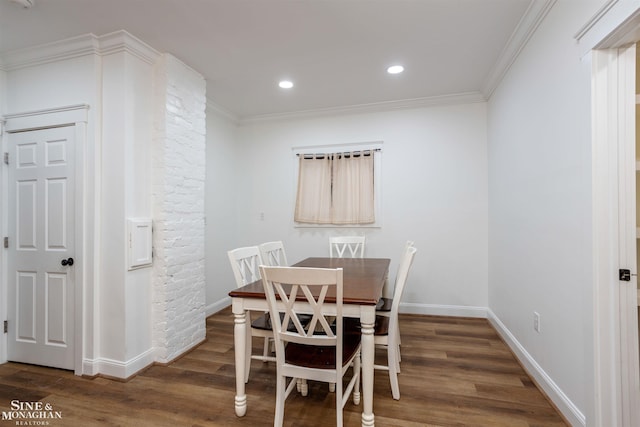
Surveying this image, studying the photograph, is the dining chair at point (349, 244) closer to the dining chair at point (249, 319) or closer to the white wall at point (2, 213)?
the dining chair at point (249, 319)

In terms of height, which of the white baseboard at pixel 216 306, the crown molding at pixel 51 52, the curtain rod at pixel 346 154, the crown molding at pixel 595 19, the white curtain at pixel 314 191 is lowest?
the white baseboard at pixel 216 306

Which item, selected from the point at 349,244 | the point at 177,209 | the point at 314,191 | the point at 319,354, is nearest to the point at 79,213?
the point at 177,209

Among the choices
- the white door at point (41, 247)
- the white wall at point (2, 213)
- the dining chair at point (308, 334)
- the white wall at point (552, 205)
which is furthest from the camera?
the white wall at point (2, 213)

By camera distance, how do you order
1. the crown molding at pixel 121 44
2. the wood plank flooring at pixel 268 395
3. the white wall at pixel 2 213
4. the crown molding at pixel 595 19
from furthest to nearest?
1. the white wall at pixel 2 213
2. the crown molding at pixel 121 44
3. the wood plank flooring at pixel 268 395
4. the crown molding at pixel 595 19

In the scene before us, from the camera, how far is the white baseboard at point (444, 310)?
3.53 meters

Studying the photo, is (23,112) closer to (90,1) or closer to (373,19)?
(90,1)

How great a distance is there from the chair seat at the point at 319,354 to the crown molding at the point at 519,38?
2.41 meters

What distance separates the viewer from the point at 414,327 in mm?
3260

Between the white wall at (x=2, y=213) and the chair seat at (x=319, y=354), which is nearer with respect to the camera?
the chair seat at (x=319, y=354)

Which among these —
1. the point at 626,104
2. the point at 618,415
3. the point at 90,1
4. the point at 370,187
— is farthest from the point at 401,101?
the point at 618,415

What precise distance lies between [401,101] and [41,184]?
3665 mm

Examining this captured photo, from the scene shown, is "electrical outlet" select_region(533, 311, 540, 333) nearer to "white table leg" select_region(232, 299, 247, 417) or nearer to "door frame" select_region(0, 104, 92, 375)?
"white table leg" select_region(232, 299, 247, 417)

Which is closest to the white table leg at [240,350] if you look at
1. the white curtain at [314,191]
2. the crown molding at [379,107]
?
the white curtain at [314,191]

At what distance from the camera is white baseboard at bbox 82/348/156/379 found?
2262mm
